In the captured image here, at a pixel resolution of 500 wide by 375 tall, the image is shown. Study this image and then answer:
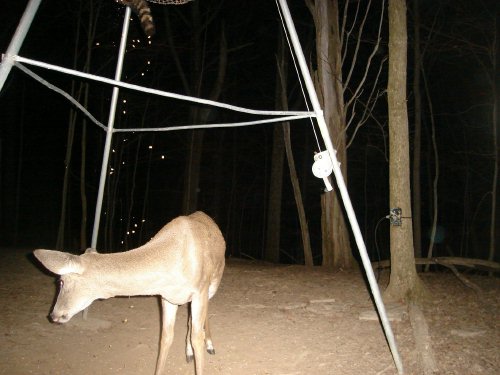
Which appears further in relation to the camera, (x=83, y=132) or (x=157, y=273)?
(x=83, y=132)

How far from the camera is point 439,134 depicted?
89.6 ft

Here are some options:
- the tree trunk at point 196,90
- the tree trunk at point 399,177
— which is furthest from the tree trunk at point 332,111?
the tree trunk at point 196,90

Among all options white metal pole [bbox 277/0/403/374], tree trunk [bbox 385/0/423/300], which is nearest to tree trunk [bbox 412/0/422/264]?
tree trunk [bbox 385/0/423/300]

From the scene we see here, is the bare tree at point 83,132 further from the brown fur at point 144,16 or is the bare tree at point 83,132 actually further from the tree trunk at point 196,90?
the brown fur at point 144,16

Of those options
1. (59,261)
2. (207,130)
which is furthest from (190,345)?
(207,130)

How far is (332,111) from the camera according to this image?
10.5 metres

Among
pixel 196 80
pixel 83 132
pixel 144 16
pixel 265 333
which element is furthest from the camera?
pixel 196 80

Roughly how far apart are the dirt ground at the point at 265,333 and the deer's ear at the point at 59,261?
178 cm

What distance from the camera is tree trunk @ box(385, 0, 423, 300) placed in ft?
21.2

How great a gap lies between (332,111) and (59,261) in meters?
8.17

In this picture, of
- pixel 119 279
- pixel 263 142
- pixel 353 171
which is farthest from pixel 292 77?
pixel 119 279

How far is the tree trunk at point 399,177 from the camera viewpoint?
6.47 metres

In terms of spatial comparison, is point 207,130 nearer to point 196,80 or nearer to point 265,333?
point 196,80

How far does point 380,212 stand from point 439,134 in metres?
9.02
